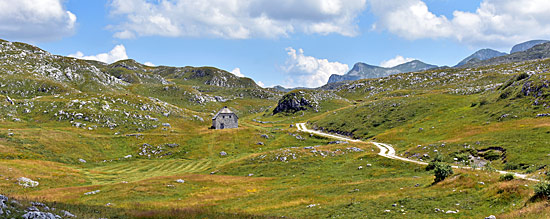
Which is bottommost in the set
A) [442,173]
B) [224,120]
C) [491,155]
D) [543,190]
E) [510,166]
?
[510,166]

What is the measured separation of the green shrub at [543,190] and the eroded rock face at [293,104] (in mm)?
164514

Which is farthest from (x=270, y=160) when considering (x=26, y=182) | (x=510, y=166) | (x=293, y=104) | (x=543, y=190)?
(x=293, y=104)

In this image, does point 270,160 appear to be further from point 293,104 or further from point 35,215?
point 293,104

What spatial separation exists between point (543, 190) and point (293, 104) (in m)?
170

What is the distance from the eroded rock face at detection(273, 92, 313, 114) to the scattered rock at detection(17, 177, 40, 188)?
150219 millimetres

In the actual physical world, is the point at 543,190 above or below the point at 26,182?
above

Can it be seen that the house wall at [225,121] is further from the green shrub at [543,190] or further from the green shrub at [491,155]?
the green shrub at [543,190]

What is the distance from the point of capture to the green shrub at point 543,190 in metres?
18.7

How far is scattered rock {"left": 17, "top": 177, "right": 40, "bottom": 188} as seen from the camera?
43531 mm

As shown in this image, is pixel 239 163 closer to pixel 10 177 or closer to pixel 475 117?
pixel 10 177

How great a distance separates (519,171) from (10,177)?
78.5 metres

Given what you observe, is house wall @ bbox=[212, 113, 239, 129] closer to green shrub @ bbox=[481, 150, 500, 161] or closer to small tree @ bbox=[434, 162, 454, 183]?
green shrub @ bbox=[481, 150, 500, 161]

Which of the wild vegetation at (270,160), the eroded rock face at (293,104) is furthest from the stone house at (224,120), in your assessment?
the eroded rock face at (293,104)

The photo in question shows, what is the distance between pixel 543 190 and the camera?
1894cm
